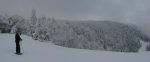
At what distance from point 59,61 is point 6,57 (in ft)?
11.3

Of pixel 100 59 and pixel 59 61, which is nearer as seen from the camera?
pixel 59 61

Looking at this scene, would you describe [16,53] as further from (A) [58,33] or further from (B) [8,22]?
(B) [8,22]

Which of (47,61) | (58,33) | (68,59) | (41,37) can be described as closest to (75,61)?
(68,59)

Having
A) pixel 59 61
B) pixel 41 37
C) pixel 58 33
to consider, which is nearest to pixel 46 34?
pixel 41 37

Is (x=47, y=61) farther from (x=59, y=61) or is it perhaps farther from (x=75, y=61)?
(x=75, y=61)

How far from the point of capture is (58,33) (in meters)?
55.5

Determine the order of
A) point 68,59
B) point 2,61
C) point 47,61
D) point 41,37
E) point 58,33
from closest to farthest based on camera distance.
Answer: point 2,61
point 47,61
point 68,59
point 41,37
point 58,33

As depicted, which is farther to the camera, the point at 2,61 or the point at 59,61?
the point at 59,61

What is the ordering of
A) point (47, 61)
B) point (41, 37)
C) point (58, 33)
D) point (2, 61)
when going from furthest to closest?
point (58, 33) < point (41, 37) < point (47, 61) < point (2, 61)

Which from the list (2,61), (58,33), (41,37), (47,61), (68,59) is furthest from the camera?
(58,33)

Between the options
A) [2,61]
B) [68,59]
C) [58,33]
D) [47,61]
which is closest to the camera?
[2,61]

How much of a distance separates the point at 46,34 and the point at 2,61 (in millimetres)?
23916

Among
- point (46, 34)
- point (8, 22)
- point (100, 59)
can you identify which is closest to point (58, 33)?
point (8, 22)

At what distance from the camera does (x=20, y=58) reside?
43.5ft
